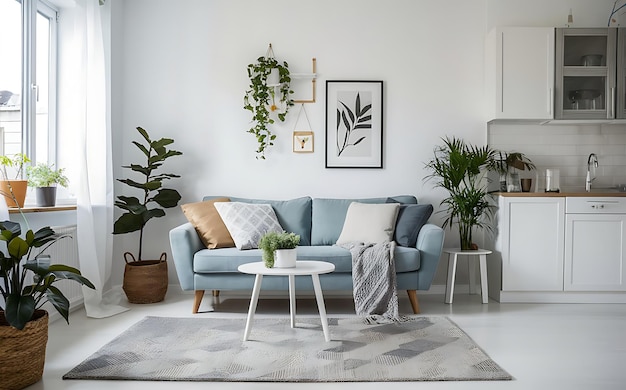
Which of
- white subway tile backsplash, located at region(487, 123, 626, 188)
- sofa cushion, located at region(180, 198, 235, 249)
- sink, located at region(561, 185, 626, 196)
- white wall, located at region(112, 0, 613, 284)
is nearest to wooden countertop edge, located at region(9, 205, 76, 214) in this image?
sofa cushion, located at region(180, 198, 235, 249)

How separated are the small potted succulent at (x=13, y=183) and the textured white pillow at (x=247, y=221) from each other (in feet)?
4.86

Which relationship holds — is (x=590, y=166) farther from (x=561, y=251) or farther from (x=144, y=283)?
(x=144, y=283)

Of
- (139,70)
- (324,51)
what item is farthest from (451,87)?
(139,70)

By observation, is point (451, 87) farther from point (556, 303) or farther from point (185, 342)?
point (185, 342)

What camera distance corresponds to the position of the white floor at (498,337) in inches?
110

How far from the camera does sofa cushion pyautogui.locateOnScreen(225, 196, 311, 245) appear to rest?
4.87 metres

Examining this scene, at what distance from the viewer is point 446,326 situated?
12.9 ft

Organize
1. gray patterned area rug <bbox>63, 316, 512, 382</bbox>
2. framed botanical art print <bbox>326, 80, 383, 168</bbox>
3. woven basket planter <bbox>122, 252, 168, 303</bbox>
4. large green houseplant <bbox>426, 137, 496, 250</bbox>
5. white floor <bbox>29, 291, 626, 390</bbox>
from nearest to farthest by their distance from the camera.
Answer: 1. white floor <bbox>29, 291, 626, 390</bbox>
2. gray patterned area rug <bbox>63, 316, 512, 382</bbox>
3. woven basket planter <bbox>122, 252, 168, 303</bbox>
4. large green houseplant <bbox>426, 137, 496, 250</bbox>
5. framed botanical art print <bbox>326, 80, 383, 168</bbox>

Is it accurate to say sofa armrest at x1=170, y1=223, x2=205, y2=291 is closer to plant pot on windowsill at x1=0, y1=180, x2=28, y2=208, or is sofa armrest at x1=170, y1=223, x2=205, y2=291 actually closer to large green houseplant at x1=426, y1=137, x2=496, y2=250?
plant pot on windowsill at x1=0, y1=180, x2=28, y2=208

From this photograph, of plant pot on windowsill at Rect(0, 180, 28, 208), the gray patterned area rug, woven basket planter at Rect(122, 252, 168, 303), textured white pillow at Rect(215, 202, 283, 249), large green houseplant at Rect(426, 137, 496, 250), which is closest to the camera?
the gray patterned area rug

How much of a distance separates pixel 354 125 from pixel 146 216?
1.99 m

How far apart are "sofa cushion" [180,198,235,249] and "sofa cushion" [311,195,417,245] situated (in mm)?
730

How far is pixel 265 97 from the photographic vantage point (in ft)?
16.7

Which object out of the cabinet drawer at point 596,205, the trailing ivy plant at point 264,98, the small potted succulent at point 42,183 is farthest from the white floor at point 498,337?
the trailing ivy plant at point 264,98
